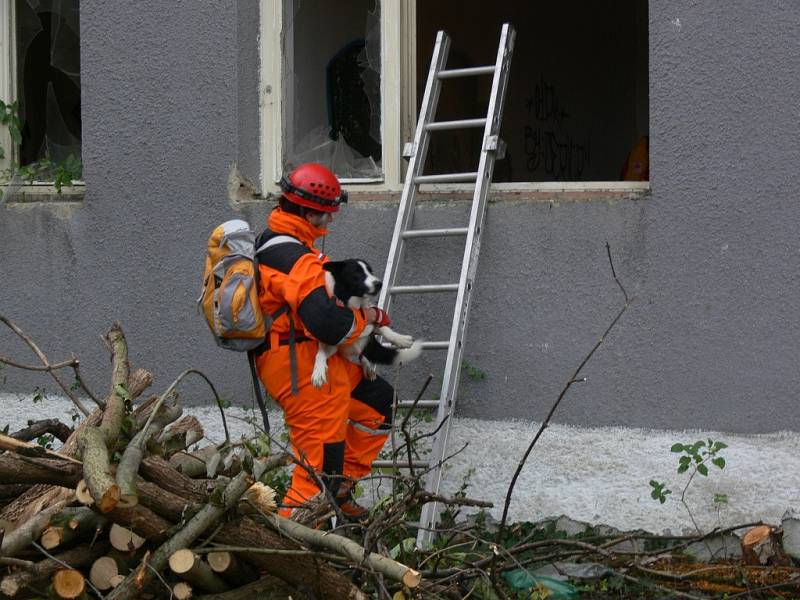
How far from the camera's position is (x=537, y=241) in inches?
211

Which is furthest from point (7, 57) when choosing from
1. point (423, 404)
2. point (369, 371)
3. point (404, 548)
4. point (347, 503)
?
point (404, 548)

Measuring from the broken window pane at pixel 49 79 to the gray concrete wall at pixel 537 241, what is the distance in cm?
58

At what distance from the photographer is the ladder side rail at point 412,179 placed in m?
5.40

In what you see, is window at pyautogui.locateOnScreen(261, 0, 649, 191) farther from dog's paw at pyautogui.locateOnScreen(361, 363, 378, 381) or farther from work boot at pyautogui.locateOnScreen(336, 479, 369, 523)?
work boot at pyautogui.locateOnScreen(336, 479, 369, 523)

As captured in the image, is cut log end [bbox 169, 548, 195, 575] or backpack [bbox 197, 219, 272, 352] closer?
cut log end [bbox 169, 548, 195, 575]

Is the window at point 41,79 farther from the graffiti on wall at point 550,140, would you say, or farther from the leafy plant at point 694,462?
the graffiti on wall at point 550,140

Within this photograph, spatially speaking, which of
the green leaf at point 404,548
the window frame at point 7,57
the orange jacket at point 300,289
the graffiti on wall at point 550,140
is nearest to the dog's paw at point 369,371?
the orange jacket at point 300,289

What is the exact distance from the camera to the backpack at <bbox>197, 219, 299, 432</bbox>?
465 cm

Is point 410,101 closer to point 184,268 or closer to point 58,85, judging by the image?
point 184,268

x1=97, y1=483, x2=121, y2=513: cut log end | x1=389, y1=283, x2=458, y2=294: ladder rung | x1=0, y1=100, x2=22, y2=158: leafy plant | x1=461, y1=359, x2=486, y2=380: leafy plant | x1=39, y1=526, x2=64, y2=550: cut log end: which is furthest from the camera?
x1=0, y1=100, x2=22, y2=158: leafy plant

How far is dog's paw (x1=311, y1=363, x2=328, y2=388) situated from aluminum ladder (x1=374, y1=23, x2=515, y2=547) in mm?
Result: 582

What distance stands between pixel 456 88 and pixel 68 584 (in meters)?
5.64

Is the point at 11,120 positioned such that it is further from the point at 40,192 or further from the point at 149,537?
the point at 149,537

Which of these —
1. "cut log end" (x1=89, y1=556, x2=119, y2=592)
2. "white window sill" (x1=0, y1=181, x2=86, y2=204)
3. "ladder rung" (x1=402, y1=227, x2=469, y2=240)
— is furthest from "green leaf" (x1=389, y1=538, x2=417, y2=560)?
"white window sill" (x1=0, y1=181, x2=86, y2=204)
